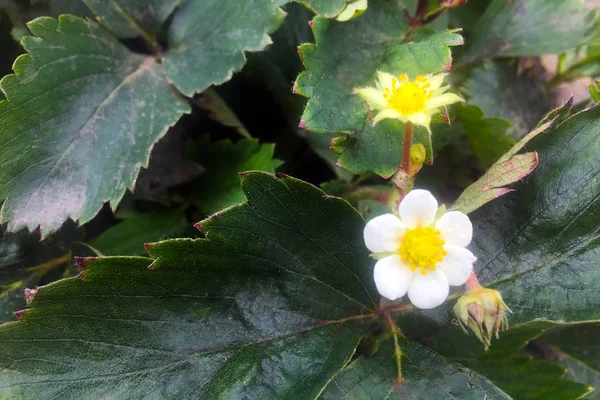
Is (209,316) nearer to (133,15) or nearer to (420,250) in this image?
(420,250)

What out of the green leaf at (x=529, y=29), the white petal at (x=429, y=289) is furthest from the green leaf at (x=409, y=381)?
the green leaf at (x=529, y=29)

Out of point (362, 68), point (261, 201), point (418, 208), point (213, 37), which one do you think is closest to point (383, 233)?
point (418, 208)

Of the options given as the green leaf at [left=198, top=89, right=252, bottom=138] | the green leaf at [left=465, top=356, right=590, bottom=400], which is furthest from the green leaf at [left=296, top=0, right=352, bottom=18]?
the green leaf at [left=465, top=356, right=590, bottom=400]

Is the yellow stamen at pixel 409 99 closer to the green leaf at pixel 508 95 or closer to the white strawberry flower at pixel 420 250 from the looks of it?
the white strawberry flower at pixel 420 250

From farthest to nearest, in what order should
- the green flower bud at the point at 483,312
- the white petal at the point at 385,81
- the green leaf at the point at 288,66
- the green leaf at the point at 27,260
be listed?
the green leaf at the point at 288,66 → the green leaf at the point at 27,260 → the white petal at the point at 385,81 → the green flower bud at the point at 483,312

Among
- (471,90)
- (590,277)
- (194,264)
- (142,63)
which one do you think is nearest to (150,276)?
(194,264)

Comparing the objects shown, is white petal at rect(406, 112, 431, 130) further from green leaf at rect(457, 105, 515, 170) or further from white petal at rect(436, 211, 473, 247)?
green leaf at rect(457, 105, 515, 170)
